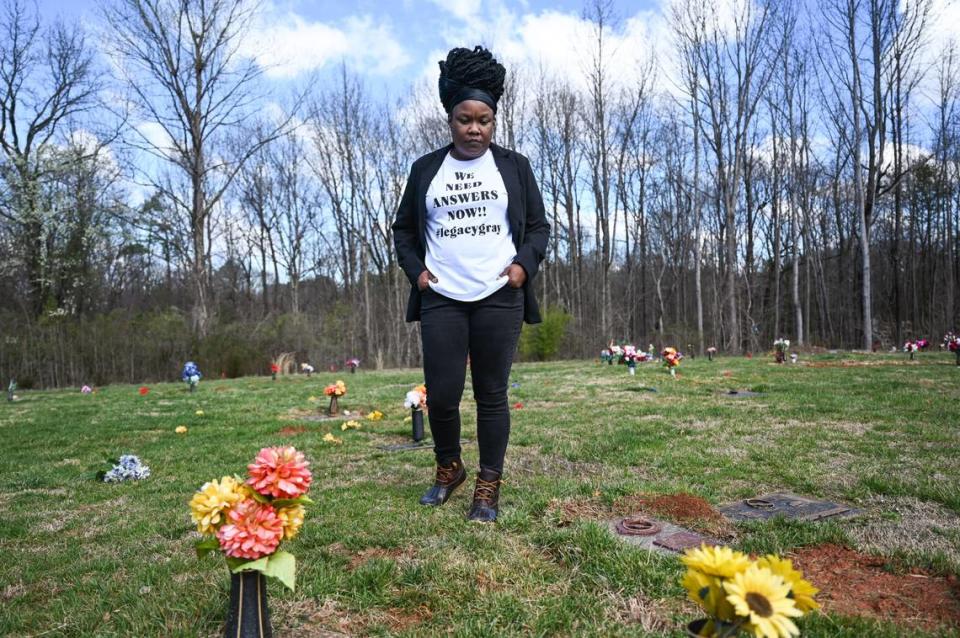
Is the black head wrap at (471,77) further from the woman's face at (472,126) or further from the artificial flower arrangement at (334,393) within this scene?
the artificial flower arrangement at (334,393)

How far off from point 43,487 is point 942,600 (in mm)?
→ 4830

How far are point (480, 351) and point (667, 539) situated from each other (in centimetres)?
115

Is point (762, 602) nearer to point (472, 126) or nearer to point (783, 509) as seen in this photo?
point (783, 509)

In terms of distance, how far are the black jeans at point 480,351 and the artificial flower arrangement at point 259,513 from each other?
1.26 metres

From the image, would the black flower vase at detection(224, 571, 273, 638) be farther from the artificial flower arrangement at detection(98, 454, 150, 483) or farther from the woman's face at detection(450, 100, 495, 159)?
the artificial flower arrangement at detection(98, 454, 150, 483)

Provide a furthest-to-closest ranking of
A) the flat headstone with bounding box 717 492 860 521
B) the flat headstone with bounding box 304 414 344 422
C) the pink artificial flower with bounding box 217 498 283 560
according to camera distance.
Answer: the flat headstone with bounding box 304 414 344 422 → the flat headstone with bounding box 717 492 860 521 → the pink artificial flower with bounding box 217 498 283 560

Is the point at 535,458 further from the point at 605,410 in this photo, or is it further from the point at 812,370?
the point at 812,370

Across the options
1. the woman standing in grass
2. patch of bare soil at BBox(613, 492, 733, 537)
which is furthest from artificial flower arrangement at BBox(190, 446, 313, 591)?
patch of bare soil at BBox(613, 492, 733, 537)

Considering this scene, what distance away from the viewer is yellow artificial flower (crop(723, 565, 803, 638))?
0.99 metres

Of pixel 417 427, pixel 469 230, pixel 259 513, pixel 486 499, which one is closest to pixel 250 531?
pixel 259 513

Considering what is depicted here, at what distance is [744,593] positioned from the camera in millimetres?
1035

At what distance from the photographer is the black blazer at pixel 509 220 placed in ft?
9.32

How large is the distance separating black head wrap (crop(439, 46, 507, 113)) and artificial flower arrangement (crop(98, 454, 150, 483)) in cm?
321

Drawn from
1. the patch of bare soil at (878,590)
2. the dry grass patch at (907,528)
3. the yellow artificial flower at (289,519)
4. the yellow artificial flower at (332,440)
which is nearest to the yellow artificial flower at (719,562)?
the patch of bare soil at (878,590)
